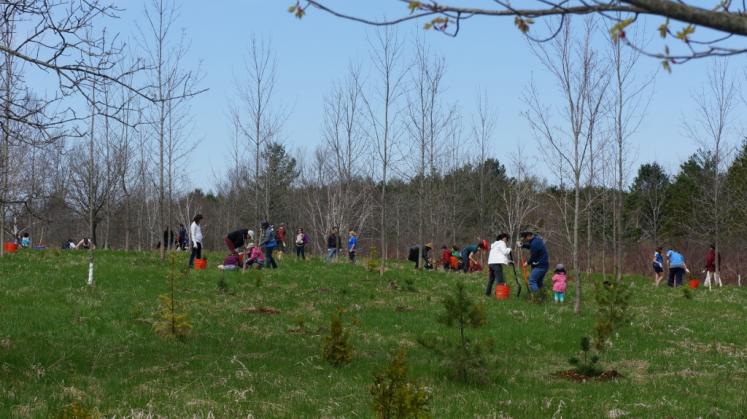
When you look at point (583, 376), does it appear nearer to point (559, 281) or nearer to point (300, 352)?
point (300, 352)

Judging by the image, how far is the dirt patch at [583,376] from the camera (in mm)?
8906

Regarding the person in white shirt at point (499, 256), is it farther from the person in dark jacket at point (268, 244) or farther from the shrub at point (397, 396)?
the shrub at point (397, 396)

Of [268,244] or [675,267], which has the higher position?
[268,244]

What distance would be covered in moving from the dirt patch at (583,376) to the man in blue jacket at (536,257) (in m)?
7.05

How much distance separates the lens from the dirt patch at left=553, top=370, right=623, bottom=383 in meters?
8.91

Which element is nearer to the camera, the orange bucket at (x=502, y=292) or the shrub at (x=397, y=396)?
the shrub at (x=397, y=396)

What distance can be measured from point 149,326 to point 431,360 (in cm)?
500

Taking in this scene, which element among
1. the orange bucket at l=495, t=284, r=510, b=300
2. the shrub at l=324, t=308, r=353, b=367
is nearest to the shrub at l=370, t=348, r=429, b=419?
the shrub at l=324, t=308, r=353, b=367

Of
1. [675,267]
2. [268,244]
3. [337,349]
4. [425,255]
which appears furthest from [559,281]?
[425,255]

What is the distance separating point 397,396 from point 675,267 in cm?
2414

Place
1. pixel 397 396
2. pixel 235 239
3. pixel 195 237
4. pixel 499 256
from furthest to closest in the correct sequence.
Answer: pixel 235 239, pixel 195 237, pixel 499 256, pixel 397 396

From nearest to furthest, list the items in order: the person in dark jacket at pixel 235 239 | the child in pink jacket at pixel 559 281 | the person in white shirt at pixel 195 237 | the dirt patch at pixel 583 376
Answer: the dirt patch at pixel 583 376 < the child in pink jacket at pixel 559 281 < the person in white shirt at pixel 195 237 < the person in dark jacket at pixel 235 239

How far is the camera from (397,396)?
4.71 metres

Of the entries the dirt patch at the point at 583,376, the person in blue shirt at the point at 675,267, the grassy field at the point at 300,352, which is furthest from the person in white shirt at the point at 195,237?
the person in blue shirt at the point at 675,267
